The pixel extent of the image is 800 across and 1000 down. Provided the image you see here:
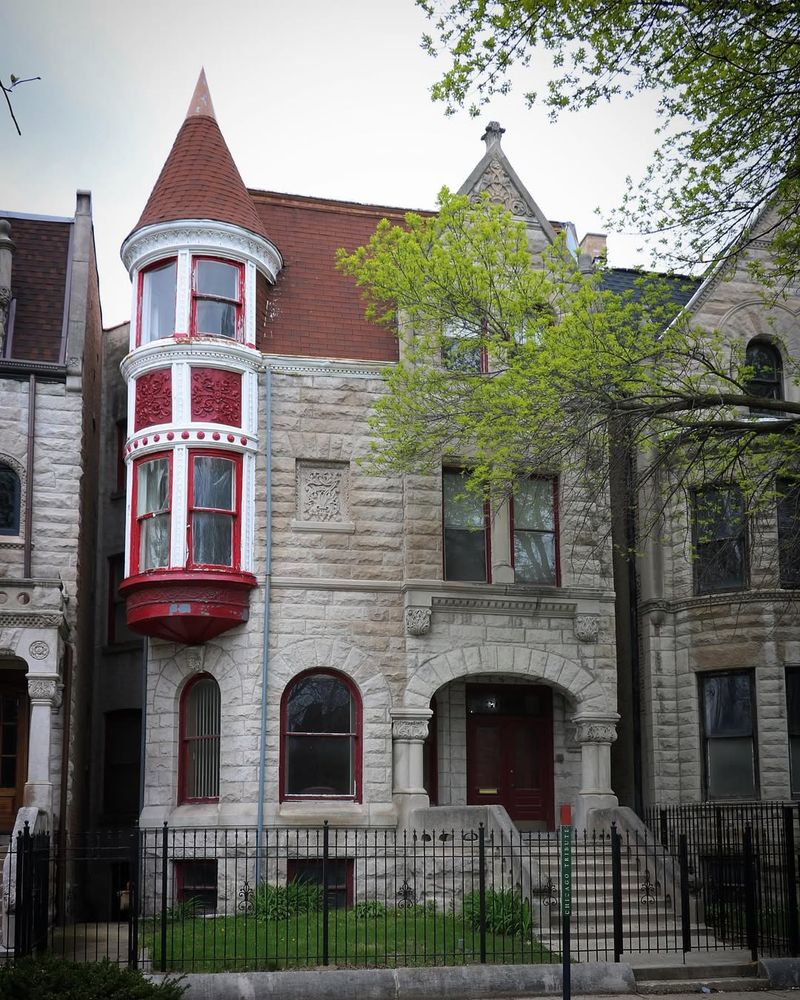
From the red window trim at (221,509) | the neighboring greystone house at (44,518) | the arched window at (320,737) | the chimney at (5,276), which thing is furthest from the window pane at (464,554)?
the chimney at (5,276)

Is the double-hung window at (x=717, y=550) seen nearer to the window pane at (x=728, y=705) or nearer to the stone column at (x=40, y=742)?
the window pane at (x=728, y=705)

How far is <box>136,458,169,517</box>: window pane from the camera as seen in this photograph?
891 inches

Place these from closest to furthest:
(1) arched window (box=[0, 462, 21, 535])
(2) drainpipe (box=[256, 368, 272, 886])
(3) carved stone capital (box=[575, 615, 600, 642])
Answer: (2) drainpipe (box=[256, 368, 272, 886]), (1) arched window (box=[0, 462, 21, 535]), (3) carved stone capital (box=[575, 615, 600, 642])

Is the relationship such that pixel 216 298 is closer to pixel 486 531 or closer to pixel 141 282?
pixel 141 282

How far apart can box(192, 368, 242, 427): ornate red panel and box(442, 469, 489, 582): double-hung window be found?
13.0ft

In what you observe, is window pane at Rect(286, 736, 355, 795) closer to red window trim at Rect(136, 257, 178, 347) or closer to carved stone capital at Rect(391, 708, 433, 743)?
carved stone capital at Rect(391, 708, 433, 743)

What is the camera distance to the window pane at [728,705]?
23891 mm

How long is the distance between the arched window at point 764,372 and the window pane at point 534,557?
5051 mm

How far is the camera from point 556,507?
2430 centimetres

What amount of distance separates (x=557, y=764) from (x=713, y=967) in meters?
7.71

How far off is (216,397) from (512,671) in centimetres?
701

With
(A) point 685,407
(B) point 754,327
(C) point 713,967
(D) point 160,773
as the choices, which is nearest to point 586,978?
(C) point 713,967

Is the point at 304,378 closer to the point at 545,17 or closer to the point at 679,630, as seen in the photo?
the point at 679,630

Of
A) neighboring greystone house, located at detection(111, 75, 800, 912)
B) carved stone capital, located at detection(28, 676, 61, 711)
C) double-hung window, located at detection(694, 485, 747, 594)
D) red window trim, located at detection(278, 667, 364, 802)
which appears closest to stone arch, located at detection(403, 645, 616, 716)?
neighboring greystone house, located at detection(111, 75, 800, 912)
